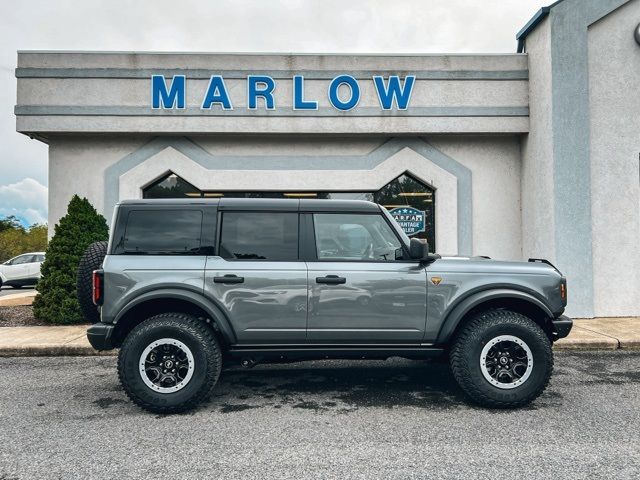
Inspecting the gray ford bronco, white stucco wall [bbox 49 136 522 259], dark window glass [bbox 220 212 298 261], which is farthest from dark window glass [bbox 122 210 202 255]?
white stucco wall [bbox 49 136 522 259]

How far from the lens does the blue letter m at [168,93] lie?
9211mm

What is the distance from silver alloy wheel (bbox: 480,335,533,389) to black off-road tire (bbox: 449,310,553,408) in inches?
1.2

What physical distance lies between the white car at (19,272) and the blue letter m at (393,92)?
47.2 ft

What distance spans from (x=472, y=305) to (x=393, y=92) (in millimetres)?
6428

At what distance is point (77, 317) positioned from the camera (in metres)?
8.12

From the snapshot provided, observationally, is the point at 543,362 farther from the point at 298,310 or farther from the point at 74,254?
the point at 74,254

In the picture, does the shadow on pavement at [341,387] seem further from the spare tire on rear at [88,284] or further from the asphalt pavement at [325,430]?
the spare tire on rear at [88,284]

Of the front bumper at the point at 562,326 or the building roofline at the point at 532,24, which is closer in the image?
the front bumper at the point at 562,326

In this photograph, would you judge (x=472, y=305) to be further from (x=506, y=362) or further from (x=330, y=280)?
(x=330, y=280)

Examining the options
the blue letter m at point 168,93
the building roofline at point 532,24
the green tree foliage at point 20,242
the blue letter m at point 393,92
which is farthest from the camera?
the green tree foliage at point 20,242

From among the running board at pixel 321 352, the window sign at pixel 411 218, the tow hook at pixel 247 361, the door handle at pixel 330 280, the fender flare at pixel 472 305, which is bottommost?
the tow hook at pixel 247 361

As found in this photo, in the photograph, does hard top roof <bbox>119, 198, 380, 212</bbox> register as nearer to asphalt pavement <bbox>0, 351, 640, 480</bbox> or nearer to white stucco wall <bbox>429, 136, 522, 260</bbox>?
asphalt pavement <bbox>0, 351, 640, 480</bbox>

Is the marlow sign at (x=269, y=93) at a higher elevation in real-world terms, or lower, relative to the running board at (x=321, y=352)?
higher

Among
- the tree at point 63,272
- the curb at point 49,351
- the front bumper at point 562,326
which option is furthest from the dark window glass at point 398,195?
the front bumper at point 562,326
